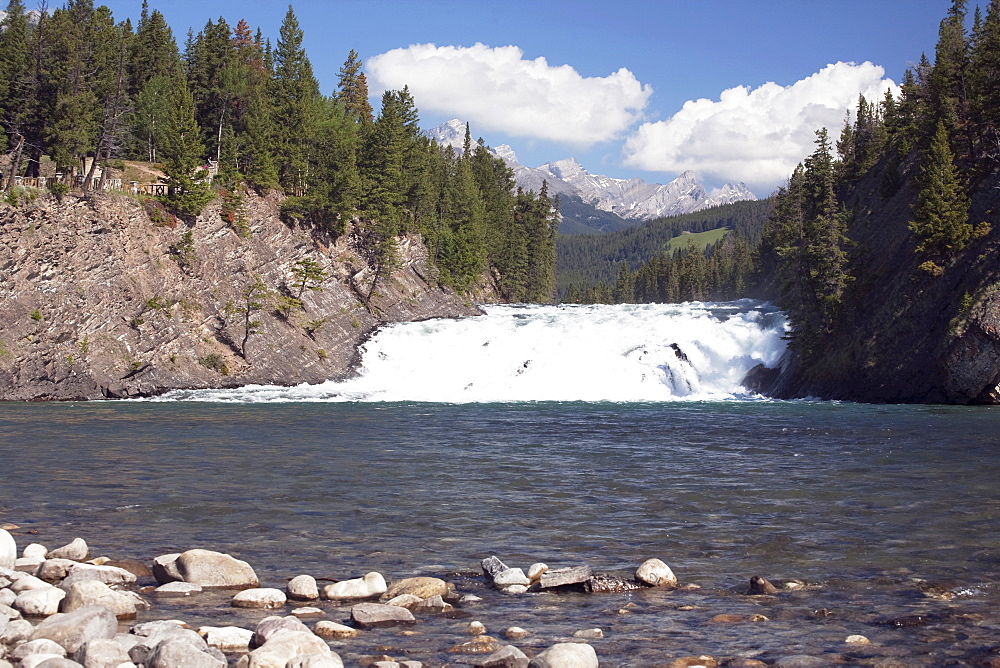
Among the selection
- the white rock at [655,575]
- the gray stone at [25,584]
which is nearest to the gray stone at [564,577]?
the white rock at [655,575]

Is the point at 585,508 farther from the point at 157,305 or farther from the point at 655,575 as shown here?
the point at 157,305

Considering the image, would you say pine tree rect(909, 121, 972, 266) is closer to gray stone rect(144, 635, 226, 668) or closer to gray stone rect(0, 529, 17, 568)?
gray stone rect(0, 529, 17, 568)

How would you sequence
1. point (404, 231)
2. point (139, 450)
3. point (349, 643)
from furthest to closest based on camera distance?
point (404, 231) → point (139, 450) → point (349, 643)

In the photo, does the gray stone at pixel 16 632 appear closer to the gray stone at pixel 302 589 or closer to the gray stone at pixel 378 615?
the gray stone at pixel 302 589

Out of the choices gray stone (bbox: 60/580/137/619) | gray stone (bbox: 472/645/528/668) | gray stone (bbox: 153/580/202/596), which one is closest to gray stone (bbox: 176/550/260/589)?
gray stone (bbox: 153/580/202/596)

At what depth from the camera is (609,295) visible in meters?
195

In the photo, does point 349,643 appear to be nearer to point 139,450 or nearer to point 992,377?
point 139,450

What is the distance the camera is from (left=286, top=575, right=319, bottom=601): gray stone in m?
10.7

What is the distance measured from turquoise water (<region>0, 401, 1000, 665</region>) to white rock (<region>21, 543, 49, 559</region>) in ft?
3.71

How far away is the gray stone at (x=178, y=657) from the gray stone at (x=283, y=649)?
31cm

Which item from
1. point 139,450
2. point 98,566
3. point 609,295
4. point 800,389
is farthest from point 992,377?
point 609,295

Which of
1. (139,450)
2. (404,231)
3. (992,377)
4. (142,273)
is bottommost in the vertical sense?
(139,450)

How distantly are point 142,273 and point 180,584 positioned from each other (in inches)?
1722

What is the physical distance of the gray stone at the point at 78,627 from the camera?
328 inches
